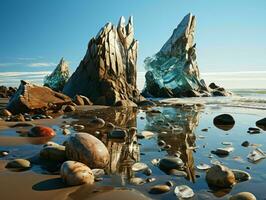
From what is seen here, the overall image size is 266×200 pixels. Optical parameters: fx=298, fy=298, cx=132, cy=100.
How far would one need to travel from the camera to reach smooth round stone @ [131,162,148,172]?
13.8ft

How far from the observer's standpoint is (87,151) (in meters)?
4.22

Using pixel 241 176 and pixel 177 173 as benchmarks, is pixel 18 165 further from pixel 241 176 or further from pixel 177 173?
pixel 241 176

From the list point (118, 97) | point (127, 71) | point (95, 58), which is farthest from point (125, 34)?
point (118, 97)

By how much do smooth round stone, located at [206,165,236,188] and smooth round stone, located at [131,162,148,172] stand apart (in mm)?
957

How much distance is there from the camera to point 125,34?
87.8ft

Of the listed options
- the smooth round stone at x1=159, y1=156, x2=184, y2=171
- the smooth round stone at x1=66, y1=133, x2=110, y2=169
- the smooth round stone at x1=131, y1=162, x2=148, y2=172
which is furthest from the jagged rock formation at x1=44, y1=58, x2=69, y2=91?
the smooth round stone at x1=159, y1=156, x2=184, y2=171

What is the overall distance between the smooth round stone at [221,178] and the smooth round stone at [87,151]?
4.96 feet

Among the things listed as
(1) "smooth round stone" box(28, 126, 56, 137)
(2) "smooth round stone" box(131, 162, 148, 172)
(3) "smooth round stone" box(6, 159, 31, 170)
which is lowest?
(2) "smooth round stone" box(131, 162, 148, 172)

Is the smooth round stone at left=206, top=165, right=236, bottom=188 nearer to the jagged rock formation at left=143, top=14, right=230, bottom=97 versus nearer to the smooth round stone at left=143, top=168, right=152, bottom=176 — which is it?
the smooth round stone at left=143, top=168, right=152, bottom=176

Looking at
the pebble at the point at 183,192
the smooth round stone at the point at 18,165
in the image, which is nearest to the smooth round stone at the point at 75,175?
the smooth round stone at the point at 18,165

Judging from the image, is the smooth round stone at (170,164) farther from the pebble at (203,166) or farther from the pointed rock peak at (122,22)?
the pointed rock peak at (122,22)

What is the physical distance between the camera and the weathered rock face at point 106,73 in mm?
20141

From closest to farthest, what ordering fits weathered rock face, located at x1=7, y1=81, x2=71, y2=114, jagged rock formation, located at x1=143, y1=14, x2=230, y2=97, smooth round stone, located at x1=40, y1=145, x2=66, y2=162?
1. smooth round stone, located at x1=40, y1=145, x2=66, y2=162
2. weathered rock face, located at x1=7, y1=81, x2=71, y2=114
3. jagged rock formation, located at x1=143, y1=14, x2=230, y2=97

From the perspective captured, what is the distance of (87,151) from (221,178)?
1.84 m
